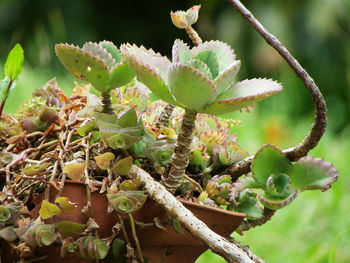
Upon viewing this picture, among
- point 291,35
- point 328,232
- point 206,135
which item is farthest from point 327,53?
point 206,135

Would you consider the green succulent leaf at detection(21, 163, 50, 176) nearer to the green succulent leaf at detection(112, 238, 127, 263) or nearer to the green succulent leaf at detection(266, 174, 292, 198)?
the green succulent leaf at detection(112, 238, 127, 263)

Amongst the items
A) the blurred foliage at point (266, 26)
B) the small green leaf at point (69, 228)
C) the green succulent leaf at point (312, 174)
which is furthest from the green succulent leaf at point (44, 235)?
the blurred foliage at point (266, 26)

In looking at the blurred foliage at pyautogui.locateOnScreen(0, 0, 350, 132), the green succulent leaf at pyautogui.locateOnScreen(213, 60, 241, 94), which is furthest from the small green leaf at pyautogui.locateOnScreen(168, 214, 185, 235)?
the blurred foliage at pyautogui.locateOnScreen(0, 0, 350, 132)

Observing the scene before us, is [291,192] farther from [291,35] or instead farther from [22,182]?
[291,35]

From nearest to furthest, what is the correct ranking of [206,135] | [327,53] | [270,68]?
[206,135], [270,68], [327,53]

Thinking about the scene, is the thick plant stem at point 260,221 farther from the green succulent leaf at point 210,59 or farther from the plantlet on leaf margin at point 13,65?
the plantlet on leaf margin at point 13,65
